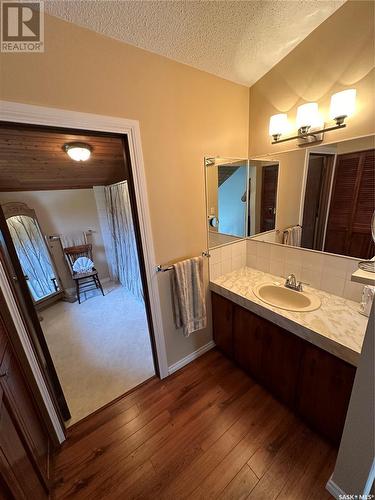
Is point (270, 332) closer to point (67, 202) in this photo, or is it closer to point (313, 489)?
point (313, 489)

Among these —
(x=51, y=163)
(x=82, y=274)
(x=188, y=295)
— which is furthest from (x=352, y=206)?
(x=82, y=274)

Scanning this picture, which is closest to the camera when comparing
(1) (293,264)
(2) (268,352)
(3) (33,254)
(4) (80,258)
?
(2) (268,352)

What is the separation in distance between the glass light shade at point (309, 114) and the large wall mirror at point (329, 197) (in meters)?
0.18

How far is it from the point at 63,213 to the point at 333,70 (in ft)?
13.2

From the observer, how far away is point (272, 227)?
190 cm

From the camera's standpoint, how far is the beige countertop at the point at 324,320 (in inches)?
42.6

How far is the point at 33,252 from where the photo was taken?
10.7 ft

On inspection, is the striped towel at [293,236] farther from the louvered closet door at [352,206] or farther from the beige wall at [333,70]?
the beige wall at [333,70]

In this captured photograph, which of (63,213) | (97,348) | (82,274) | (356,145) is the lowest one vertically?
(97,348)

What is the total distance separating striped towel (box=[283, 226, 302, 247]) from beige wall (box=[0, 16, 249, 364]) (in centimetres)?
74

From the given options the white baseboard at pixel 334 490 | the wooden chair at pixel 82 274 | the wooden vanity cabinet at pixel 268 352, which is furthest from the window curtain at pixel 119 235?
the white baseboard at pixel 334 490

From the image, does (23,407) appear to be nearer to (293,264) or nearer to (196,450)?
(196,450)

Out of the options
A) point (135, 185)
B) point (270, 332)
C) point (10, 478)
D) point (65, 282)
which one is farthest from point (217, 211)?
point (65, 282)

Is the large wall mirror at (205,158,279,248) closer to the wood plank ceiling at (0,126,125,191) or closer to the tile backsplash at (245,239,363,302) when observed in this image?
the tile backsplash at (245,239,363,302)
